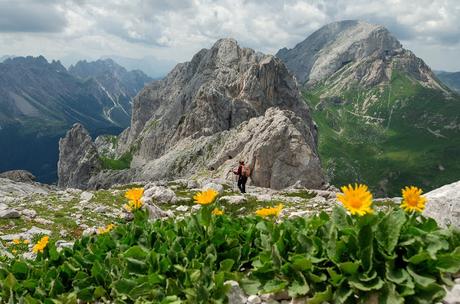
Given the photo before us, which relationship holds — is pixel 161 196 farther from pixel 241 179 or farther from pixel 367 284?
pixel 367 284

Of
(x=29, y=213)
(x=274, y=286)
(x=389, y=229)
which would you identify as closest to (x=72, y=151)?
(x=29, y=213)

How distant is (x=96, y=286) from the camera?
294 inches

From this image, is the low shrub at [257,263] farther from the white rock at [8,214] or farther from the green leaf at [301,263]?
the white rock at [8,214]

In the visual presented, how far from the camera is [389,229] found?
6.49 metres

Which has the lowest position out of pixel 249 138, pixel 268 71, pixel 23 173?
pixel 23 173

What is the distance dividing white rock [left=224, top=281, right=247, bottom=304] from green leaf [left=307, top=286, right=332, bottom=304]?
1.08 meters

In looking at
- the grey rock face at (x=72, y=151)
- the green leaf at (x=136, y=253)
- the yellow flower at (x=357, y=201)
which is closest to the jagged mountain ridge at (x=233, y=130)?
the grey rock face at (x=72, y=151)

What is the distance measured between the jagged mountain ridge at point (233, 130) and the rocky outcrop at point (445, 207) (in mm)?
60143

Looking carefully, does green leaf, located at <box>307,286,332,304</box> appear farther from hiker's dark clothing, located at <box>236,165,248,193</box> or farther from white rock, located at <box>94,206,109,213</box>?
hiker's dark clothing, located at <box>236,165,248,193</box>

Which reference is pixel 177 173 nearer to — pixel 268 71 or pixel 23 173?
pixel 23 173

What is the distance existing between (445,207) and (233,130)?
3288 inches

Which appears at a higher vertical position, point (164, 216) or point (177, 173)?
point (164, 216)

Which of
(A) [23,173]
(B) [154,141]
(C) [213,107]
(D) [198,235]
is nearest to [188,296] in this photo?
(D) [198,235]

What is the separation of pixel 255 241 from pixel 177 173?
83.8 meters
